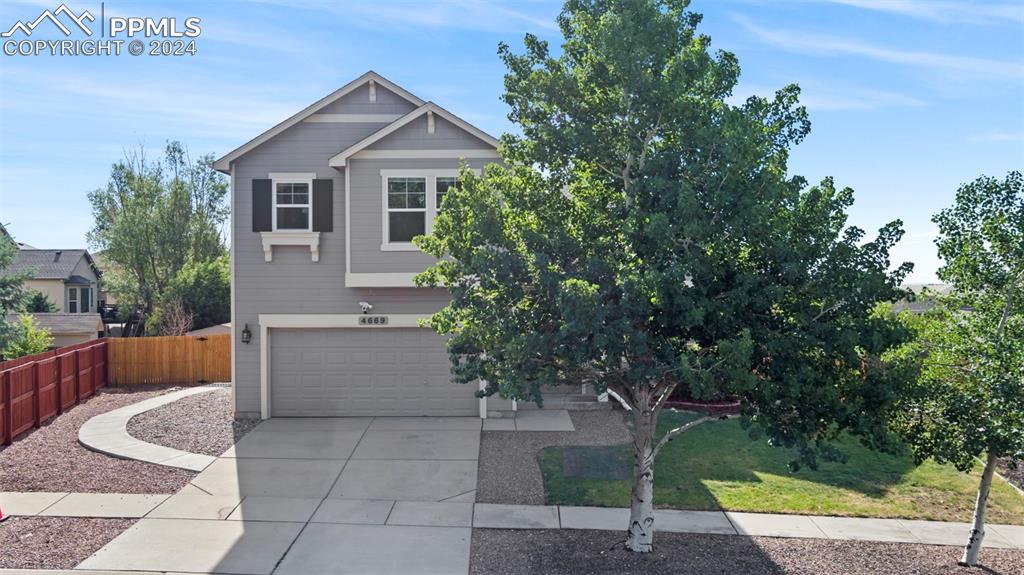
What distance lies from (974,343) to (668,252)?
378 centimetres

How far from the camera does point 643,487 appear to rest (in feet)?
27.7

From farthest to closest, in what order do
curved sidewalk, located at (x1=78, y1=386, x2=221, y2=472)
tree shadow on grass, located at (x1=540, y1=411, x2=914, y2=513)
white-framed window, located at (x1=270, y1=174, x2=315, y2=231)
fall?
white-framed window, located at (x1=270, y1=174, x2=315, y2=231)
curved sidewalk, located at (x1=78, y1=386, x2=221, y2=472)
tree shadow on grass, located at (x1=540, y1=411, x2=914, y2=513)

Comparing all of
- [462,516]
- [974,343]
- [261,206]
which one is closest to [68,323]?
[261,206]

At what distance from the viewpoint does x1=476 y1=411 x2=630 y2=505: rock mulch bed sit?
10852mm

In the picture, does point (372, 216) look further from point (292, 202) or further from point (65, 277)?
point (65, 277)

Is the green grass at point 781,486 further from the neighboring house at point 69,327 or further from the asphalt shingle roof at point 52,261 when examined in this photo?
the asphalt shingle roof at point 52,261

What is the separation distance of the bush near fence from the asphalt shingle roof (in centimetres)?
2267

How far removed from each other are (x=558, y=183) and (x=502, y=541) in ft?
14.5

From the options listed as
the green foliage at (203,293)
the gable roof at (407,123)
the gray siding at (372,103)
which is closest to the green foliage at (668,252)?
the gable roof at (407,123)

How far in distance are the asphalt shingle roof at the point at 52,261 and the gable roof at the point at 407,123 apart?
3225 cm

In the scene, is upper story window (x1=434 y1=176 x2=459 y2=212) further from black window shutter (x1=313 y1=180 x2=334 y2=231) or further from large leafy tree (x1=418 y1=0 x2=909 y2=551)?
large leafy tree (x1=418 y1=0 x2=909 y2=551)

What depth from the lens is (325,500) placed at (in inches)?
413

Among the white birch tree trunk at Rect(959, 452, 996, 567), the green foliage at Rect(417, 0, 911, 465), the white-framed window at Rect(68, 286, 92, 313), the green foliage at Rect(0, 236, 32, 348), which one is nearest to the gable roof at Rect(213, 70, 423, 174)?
the green foliage at Rect(0, 236, 32, 348)

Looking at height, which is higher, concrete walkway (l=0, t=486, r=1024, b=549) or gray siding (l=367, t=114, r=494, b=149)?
gray siding (l=367, t=114, r=494, b=149)
